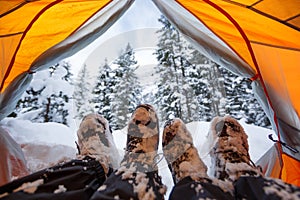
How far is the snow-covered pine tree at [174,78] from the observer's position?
196 cm

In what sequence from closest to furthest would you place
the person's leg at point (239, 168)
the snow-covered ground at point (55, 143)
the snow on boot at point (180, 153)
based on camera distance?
the person's leg at point (239, 168) → the snow on boot at point (180, 153) → the snow-covered ground at point (55, 143)

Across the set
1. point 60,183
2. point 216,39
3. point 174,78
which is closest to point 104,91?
point 174,78

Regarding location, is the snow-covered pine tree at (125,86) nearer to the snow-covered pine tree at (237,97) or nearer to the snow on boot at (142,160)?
the snow on boot at (142,160)

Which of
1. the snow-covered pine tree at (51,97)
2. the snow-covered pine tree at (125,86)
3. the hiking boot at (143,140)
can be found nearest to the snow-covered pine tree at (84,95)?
the snow-covered pine tree at (125,86)

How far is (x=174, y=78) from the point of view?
2418 mm

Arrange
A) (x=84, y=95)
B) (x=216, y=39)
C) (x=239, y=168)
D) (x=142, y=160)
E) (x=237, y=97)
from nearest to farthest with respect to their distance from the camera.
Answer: (x=239, y=168) < (x=142, y=160) < (x=216, y=39) < (x=84, y=95) < (x=237, y=97)

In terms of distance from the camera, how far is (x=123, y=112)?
1.77 m

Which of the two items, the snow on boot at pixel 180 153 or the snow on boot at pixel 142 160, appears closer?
the snow on boot at pixel 142 160

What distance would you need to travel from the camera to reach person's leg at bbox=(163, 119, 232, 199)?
54 centimetres

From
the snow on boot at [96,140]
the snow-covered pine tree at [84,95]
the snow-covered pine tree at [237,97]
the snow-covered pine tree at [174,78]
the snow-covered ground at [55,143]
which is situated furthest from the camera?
the snow-covered pine tree at [237,97]

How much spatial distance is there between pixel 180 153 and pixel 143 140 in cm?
16

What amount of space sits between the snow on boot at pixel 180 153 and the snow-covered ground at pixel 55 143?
0.06m

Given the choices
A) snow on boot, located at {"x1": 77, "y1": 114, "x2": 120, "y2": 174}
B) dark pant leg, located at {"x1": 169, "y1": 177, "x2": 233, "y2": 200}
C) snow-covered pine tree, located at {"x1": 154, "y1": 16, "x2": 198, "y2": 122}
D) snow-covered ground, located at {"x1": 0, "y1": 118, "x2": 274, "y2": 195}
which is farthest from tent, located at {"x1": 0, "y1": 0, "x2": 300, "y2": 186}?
snow-covered pine tree, located at {"x1": 154, "y1": 16, "x2": 198, "y2": 122}

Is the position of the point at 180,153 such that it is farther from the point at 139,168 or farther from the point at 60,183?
the point at 60,183
